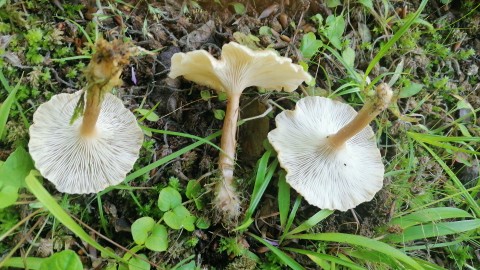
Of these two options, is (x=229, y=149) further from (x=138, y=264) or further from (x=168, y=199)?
(x=138, y=264)

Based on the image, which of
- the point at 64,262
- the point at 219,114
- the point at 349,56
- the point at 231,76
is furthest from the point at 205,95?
the point at 64,262

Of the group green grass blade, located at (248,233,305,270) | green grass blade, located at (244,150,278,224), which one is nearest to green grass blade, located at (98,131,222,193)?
green grass blade, located at (244,150,278,224)

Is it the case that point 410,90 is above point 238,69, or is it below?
below

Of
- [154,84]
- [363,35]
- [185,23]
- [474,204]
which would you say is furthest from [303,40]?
[474,204]

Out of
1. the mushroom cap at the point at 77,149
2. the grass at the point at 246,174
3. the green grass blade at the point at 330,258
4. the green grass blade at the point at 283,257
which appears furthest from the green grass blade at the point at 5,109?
the green grass blade at the point at 330,258

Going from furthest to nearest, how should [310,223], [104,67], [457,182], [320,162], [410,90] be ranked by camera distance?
[410,90] → [457,182] → [320,162] → [310,223] → [104,67]

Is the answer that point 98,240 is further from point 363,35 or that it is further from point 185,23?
point 363,35

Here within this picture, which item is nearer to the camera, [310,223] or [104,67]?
[104,67]
